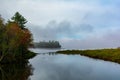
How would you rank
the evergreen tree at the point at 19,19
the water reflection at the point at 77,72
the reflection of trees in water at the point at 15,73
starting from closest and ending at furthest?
the reflection of trees in water at the point at 15,73 → the water reflection at the point at 77,72 → the evergreen tree at the point at 19,19

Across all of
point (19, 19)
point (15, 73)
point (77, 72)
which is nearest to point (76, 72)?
point (77, 72)

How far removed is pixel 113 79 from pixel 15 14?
74.3 m

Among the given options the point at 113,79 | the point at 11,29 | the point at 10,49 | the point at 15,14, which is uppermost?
the point at 15,14

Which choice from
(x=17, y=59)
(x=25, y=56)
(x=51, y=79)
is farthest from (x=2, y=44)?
(x=51, y=79)

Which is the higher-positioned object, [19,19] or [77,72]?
[19,19]

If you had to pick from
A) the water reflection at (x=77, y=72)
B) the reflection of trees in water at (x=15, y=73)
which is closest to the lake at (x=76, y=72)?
the water reflection at (x=77, y=72)

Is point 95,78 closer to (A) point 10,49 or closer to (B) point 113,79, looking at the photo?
(B) point 113,79

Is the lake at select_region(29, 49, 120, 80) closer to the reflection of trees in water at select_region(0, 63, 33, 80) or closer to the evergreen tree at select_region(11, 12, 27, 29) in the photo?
the reflection of trees in water at select_region(0, 63, 33, 80)

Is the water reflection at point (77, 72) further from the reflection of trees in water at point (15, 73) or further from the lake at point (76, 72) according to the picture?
the reflection of trees in water at point (15, 73)

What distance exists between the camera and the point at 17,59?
9844 cm

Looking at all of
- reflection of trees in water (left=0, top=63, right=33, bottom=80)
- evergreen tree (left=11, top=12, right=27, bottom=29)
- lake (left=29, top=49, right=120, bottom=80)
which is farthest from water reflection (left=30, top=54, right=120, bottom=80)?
evergreen tree (left=11, top=12, right=27, bottom=29)

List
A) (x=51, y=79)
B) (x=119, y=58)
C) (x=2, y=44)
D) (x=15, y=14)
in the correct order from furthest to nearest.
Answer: (x=15, y=14) < (x=119, y=58) < (x=2, y=44) < (x=51, y=79)

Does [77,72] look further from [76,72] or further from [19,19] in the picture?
[19,19]

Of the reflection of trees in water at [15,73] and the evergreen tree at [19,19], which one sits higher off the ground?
the evergreen tree at [19,19]
